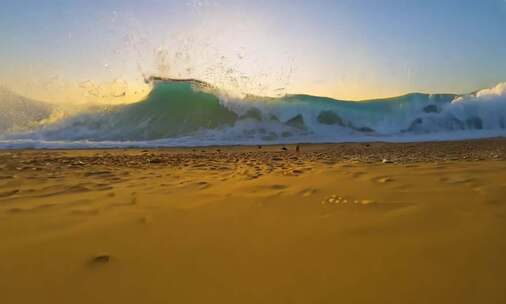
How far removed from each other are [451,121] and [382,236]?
1913cm

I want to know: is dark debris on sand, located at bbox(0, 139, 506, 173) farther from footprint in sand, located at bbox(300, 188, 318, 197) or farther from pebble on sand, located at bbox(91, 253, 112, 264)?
pebble on sand, located at bbox(91, 253, 112, 264)

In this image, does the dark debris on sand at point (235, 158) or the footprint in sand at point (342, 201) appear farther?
the dark debris on sand at point (235, 158)

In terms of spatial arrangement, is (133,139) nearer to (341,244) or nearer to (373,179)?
(373,179)

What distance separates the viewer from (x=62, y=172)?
179 inches

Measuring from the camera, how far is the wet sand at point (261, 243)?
1.33 meters

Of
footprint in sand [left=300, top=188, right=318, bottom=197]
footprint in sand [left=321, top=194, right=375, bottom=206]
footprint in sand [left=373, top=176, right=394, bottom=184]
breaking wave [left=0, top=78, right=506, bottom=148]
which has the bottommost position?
footprint in sand [left=321, top=194, right=375, bottom=206]

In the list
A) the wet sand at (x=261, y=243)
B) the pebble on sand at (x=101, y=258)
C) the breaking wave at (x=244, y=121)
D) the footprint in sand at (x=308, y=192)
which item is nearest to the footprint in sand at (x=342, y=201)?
the wet sand at (x=261, y=243)

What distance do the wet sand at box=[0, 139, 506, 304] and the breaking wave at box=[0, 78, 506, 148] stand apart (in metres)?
9.10

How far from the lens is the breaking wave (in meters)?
13.9

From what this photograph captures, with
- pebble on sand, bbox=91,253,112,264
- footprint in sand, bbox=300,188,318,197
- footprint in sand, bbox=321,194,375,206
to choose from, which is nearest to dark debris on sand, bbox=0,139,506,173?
footprint in sand, bbox=300,188,318,197

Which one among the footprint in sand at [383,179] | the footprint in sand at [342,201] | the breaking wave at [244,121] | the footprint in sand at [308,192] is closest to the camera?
the footprint in sand at [342,201]

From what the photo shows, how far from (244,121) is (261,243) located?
44.9 ft

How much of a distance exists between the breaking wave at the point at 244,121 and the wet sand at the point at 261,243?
29.9 ft

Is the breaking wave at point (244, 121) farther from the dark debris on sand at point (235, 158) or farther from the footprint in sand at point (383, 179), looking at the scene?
the footprint in sand at point (383, 179)
